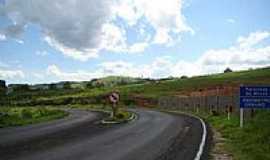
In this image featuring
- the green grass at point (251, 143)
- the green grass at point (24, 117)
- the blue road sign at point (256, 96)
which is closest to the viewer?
the green grass at point (251, 143)

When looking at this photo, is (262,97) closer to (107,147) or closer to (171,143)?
(171,143)

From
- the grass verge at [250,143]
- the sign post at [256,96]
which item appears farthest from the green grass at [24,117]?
the grass verge at [250,143]

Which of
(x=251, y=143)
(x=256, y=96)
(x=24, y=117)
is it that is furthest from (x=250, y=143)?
(x=24, y=117)

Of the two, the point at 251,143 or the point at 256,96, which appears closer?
the point at 251,143

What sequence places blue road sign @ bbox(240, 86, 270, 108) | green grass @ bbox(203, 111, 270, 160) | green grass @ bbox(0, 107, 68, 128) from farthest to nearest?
green grass @ bbox(0, 107, 68, 128)
blue road sign @ bbox(240, 86, 270, 108)
green grass @ bbox(203, 111, 270, 160)

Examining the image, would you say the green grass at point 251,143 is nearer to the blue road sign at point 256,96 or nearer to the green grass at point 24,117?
the blue road sign at point 256,96

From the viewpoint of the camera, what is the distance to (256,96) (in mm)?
25250

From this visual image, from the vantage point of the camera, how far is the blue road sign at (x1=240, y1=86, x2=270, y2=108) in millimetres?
25203

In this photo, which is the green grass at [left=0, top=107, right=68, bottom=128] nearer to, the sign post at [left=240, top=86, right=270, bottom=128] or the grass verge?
the sign post at [left=240, top=86, right=270, bottom=128]

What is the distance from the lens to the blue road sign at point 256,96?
25.2 metres

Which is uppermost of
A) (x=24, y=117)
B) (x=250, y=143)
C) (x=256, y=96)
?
(x=256, y=96)

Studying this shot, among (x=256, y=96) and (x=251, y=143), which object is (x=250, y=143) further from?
(x=256, y=96)

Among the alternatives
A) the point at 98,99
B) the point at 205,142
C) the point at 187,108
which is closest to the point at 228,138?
the point at 205,142

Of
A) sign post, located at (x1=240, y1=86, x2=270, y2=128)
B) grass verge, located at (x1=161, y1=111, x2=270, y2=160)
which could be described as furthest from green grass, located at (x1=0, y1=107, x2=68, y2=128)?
grass verge, located at (x1=161, y1=111, x2=270, y2=160)
